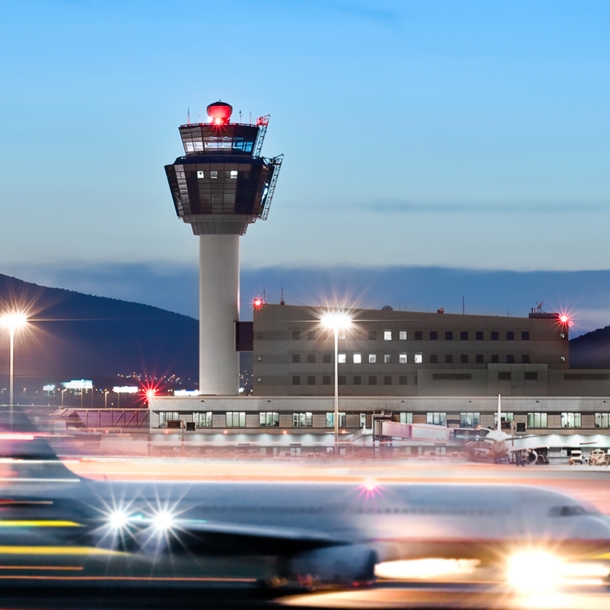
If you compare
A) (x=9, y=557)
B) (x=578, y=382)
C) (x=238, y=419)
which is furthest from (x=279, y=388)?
(x=9, y=557)

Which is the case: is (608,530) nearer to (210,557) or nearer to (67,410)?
(210,557)

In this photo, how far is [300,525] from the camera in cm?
2162

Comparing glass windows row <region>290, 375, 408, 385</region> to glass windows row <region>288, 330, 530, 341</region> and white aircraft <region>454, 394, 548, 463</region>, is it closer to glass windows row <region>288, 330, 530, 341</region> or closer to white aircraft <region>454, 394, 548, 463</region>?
glass windows row <region>288, 330, 530, 341</region>

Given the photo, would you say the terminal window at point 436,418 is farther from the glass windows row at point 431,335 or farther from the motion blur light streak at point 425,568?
the motion blur light streak at point 425,568

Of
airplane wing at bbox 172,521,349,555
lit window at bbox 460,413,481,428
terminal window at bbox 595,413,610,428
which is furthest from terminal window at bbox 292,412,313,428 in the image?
airplane wing at bbox 172,521,349,555

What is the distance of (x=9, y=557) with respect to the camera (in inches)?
934

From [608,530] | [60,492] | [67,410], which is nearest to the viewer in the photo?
[608,530]

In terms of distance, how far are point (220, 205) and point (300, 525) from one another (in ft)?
294

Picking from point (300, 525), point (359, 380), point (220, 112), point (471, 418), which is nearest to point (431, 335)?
point (359, 380)

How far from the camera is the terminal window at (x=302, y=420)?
336 ft

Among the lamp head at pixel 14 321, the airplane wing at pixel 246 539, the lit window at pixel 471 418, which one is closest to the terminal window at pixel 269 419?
the lit window at pixel 471 418

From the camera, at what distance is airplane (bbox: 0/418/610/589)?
68.7ft

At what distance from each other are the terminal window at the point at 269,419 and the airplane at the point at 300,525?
80244 mm

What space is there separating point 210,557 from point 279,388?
86972 mm
